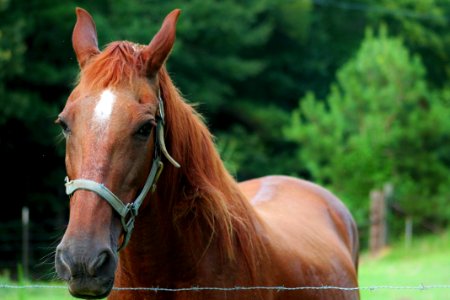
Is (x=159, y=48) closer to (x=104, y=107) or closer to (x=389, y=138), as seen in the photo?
(x=104, y=107)

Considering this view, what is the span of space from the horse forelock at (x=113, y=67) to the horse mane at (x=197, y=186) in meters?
0.18

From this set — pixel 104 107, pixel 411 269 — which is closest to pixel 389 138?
pixel 411 269

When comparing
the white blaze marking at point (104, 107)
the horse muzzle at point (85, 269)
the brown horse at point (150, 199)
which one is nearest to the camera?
the horse muzzle at point (85, 269)

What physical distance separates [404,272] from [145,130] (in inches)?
494

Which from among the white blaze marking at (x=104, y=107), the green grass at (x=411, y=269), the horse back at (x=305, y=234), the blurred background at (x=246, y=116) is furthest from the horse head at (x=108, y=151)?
the blurred background at (x=246, y=116)

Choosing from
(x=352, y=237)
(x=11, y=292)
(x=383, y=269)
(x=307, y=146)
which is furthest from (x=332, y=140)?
(x=352, y=237)

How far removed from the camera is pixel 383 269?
51.4 feet

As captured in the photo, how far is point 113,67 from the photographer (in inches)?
128

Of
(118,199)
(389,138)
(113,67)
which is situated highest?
(113,67)

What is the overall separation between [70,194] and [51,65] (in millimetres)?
23688

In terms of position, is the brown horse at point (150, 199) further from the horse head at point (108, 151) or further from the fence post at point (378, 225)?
the fence post at point (378, 225)

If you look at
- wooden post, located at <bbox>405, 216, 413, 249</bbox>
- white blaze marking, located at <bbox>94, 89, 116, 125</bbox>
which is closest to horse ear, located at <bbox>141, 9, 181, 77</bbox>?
white blaze marking, located at <bbox>94, 89, 116, 125</bbox>

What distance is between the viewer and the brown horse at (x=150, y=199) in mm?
2959

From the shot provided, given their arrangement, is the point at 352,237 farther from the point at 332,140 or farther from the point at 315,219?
the point at 332,140
